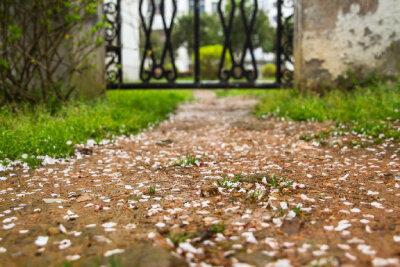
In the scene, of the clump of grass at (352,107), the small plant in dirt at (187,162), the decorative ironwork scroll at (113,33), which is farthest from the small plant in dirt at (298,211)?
the decorative ironwork scroll at (113,33)

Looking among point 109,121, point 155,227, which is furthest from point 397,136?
point 109,121

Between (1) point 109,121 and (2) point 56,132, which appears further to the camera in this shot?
(1) point 109,121

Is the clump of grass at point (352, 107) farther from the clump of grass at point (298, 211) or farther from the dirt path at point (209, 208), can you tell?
the clump of grass at point (298, 211)

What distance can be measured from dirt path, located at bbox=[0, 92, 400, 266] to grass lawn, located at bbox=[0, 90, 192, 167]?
27 cm

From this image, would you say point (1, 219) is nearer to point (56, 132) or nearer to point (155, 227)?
point (155, 227)

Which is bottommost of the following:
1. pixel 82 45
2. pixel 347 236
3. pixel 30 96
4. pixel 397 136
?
pixel 347 236

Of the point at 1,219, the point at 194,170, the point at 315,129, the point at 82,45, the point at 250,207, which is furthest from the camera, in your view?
the point at 82,45

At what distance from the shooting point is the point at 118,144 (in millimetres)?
3719

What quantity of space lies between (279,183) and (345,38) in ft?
11.9

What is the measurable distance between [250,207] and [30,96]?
387 centimetres

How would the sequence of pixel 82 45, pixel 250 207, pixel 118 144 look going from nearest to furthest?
1. pixel 250 207
2. pixel 118 144
3. pixel 82 45

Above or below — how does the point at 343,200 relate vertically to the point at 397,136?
below

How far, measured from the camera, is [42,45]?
4656mm

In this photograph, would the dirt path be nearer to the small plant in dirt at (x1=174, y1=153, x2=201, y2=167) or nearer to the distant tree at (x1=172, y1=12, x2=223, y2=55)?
the small plant in dirt at (x1=174, y1=153, x2=201, y2=167)
